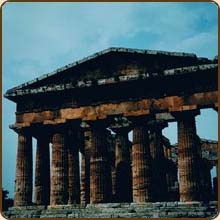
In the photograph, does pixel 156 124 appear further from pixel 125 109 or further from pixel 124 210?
pixel 124 210

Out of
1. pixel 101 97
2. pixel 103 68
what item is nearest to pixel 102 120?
pixel 101 97

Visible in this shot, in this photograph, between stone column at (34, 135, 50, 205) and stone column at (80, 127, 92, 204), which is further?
stone column at (80, 127, 92, 204)

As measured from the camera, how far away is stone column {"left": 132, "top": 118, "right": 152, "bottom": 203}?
2078cm

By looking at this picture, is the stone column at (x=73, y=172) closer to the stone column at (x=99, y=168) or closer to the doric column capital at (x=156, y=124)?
the stone column at (x=99, y=168)

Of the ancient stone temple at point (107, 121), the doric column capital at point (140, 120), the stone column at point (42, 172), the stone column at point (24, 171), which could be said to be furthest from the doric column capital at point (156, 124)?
the stone column at point (24, 171)

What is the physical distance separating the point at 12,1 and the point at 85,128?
46.6ft

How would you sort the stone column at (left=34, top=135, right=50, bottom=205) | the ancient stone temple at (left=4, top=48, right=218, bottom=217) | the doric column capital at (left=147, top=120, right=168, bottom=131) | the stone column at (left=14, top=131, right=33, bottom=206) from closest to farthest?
1. the ancient stone temple at (left=4, top=48, right=218, bottom=217)
2. the stone column at (left=14, top=131, right=33, bottom=206)
3. the stone column at (left=34, top=135, right=50, bottom=205)
4. the doric column capital at (left=147, top=120, right=168, bottom=131)

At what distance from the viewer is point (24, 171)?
75.3 feet

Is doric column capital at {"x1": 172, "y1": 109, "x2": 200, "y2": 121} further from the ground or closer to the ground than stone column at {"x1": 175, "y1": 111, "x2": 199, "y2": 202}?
further from the ground

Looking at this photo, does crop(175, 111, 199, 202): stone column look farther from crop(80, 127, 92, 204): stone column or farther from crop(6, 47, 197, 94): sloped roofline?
crop(80, 127, 92, 204): stone column

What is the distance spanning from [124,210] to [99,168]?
2.81 metres

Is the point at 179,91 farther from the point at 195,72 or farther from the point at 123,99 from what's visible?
the point at 123,99

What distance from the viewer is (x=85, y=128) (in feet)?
85.7

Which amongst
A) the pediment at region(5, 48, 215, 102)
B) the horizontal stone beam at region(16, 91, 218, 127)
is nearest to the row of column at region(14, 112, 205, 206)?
the horizontal stone beam at region(16, 91, 218, 127)
